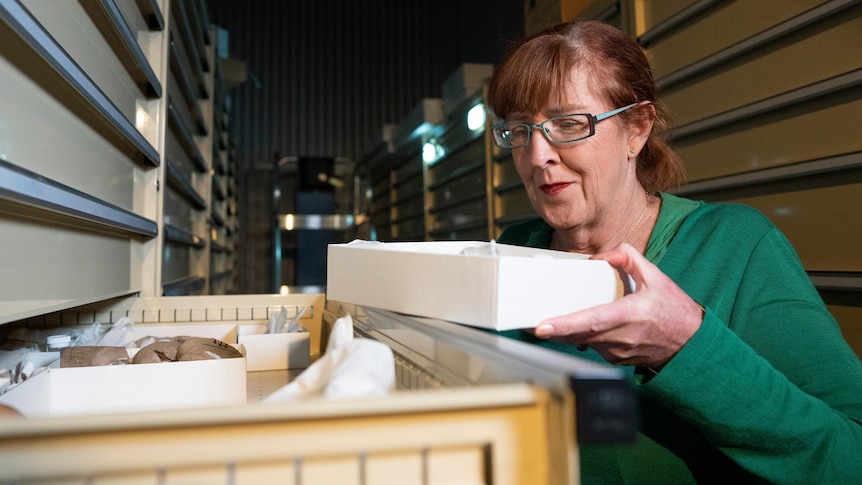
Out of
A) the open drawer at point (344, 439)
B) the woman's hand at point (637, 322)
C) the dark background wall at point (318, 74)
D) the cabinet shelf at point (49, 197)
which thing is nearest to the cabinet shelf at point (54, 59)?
the cabinet shelf at point (49, 197)

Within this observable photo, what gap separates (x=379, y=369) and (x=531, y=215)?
88.1 inches

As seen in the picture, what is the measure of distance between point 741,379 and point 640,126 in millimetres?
741

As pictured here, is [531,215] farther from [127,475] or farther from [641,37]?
[127,475]

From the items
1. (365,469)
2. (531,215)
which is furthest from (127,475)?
(531,215)

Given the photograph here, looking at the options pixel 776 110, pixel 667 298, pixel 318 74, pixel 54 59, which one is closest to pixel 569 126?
pixel 667 298

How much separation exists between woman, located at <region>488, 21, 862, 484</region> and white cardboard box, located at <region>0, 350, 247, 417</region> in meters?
0.55

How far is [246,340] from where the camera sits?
1.34m

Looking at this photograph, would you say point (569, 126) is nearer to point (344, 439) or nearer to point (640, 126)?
point (640, 126)

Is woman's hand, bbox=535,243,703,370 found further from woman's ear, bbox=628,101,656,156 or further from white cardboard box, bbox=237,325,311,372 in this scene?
white cardboard box, bbox=237,325,311,372

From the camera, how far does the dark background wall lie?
6.82 m

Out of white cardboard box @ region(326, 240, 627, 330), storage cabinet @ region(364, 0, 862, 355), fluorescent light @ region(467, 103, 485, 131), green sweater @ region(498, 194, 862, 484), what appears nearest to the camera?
white cardboard box @ region(326, 240, 627, 330)

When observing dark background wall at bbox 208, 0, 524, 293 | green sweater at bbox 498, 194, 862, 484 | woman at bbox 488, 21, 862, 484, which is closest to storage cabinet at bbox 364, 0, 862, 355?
woman at bbox 488, 21, 862, 484

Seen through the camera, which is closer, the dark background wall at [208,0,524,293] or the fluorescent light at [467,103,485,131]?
the fluorescent light at [467,103,485,131]

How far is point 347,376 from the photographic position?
52 cm
